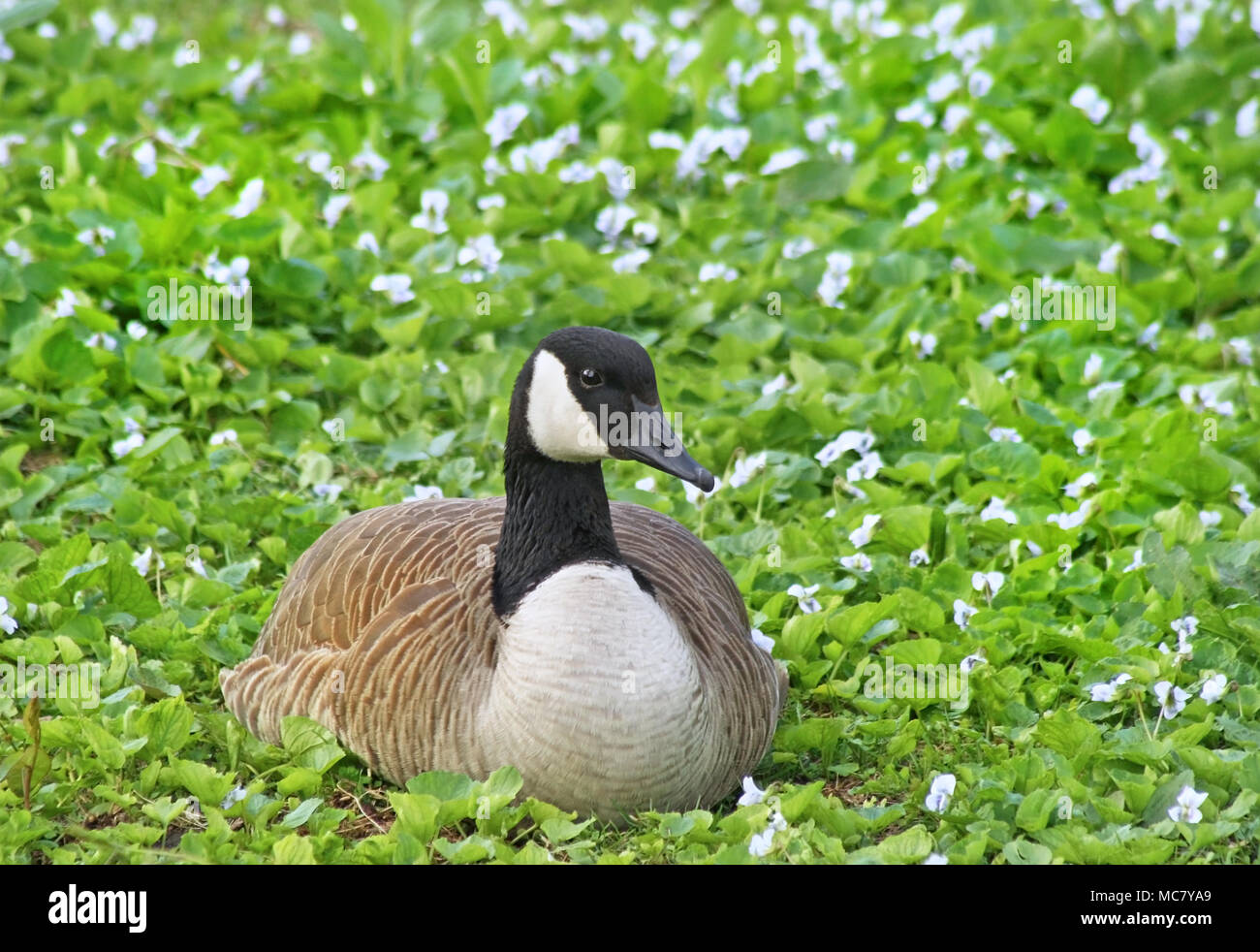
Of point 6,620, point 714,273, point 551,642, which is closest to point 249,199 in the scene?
point 714,273

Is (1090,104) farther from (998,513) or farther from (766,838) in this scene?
(766,838)

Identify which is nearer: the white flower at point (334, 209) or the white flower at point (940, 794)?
the white flower at point (940, 794)

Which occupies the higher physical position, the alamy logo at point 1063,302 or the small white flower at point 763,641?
the alamy logo at point 1063,302

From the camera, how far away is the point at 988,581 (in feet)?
18.9

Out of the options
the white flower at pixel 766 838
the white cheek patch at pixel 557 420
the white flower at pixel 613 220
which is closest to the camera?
the white flower at pixel 766 838

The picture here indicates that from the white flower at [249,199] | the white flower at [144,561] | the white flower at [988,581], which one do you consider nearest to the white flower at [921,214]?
the white flower at [988,581]

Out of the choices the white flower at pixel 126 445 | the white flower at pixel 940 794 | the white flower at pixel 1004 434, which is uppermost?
the white flower at pixel 126 445

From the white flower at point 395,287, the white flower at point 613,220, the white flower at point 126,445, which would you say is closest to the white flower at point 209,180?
the white flower at point 395,287

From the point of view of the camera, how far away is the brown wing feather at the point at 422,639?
4.62 meters

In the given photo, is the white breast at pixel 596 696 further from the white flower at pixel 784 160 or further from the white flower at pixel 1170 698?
the white flower at pixel 784 160

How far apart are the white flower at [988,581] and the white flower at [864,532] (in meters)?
0.48

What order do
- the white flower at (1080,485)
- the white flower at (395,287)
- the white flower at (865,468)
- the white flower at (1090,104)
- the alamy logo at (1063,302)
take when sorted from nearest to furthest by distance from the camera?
the white flower at (1080,485) < the white flower at (865,468) < the white flower at (395,287) < the alamy logo at (1063,302) < the white flower at (1090,104)

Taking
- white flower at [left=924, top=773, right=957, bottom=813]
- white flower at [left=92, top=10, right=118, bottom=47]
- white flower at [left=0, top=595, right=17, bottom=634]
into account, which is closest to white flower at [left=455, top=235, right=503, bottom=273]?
white flower at [left=0, top=595, right=17, bottom=634]

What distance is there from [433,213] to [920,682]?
4.31 metres
